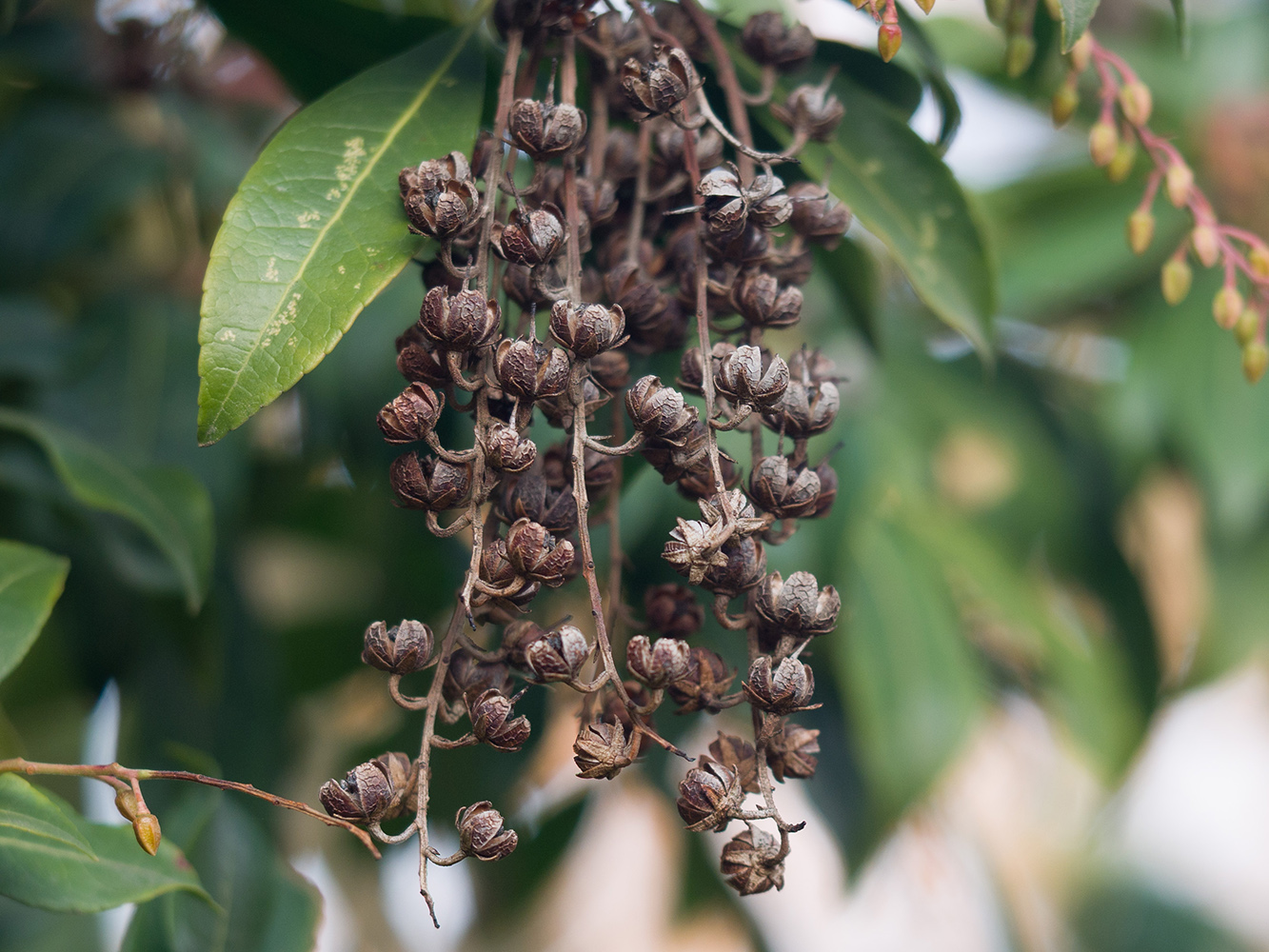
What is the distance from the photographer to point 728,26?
0.53 metres

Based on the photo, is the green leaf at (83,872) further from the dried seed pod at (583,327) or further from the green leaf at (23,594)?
the dried seed pod at (583,327)

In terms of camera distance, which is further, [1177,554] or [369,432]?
[1177,554]

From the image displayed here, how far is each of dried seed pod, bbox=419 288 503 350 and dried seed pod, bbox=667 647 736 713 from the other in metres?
0.13

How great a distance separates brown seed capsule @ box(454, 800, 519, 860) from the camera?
1.11 feet

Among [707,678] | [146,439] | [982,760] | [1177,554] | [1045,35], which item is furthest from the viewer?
[982,760]

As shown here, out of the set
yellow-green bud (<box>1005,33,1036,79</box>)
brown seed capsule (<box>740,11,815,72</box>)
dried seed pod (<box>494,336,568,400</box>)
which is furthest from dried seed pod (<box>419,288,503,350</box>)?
yellow-green bud (<box>1005,33,1036,79</box>)

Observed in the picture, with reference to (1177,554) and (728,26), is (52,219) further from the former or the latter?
(1177,554)

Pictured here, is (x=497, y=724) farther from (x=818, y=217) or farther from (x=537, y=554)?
(x=818, y=217)

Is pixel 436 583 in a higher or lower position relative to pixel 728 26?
lower

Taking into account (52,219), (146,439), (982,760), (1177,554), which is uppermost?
(52,219)

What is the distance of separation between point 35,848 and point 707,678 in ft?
0.91

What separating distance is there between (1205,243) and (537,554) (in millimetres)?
358

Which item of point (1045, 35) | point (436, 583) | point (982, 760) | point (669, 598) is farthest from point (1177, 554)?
point (669, 598)

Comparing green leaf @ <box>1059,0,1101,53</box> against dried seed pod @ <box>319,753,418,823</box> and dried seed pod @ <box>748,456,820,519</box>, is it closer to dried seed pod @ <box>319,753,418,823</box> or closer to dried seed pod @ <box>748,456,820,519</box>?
dried seed pod @ <box>748,456,820,519</box>
